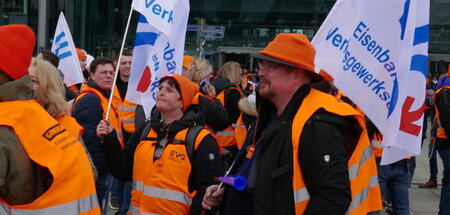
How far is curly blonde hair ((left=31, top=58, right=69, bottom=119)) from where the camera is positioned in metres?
3.87

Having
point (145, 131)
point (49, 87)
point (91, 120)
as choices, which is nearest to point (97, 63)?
point (91, 120)

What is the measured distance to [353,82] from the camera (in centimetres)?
412

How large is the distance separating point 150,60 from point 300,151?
303cm

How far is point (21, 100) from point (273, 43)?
1.33 m

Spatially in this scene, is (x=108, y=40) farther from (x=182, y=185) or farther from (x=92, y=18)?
(x=182, y=185)

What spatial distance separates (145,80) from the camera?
5.93m

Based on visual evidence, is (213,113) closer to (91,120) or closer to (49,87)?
(91,120)

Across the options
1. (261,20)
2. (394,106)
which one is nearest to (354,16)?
(394,106)

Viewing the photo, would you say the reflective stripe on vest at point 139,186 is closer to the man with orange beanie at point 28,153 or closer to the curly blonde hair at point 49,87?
the curly blonde hair at point 49,87

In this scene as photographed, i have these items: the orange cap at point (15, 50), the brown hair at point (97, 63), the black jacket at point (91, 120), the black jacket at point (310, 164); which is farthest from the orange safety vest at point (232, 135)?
the orange cap at point (15, 50)

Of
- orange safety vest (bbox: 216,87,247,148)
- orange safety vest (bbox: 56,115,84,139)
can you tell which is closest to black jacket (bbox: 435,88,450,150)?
orange safety vest (bbox: 216,87,247,148)

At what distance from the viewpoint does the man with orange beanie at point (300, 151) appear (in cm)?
312

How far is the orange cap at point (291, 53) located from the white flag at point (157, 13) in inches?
98.9

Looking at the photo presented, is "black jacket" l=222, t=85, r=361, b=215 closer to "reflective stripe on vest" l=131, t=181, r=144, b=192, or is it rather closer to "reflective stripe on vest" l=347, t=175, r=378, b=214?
"reflective stripe on vest" l=347, t=175, r=378, b=214
